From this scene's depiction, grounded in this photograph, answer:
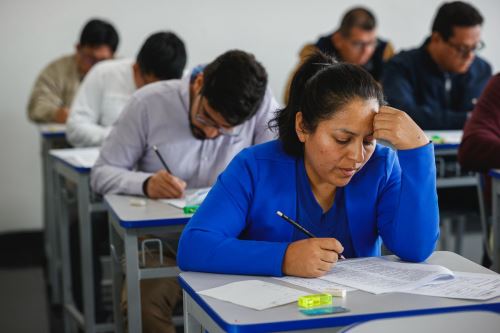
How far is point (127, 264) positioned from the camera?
2291 mm

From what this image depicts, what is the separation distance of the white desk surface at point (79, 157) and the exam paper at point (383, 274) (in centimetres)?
158

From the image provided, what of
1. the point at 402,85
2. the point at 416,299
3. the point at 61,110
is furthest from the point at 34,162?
the point at 416,299

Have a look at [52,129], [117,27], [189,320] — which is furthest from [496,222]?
[117,27]

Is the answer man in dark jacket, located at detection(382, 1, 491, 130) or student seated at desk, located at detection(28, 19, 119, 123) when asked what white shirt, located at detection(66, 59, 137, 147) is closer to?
student seated at desk, located at detection(28, 19, 119, 123)

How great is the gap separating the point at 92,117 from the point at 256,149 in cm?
253

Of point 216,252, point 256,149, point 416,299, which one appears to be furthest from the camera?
point 256,149

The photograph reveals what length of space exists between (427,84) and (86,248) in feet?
7.45

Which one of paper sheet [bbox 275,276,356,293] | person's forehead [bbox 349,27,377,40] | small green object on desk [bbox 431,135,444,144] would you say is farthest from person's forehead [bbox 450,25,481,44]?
paper sheet [bbox 275,276,356,293]

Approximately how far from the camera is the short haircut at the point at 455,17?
166 inches

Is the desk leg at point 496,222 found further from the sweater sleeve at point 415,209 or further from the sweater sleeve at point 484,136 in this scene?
the sweater sleeve at point 415,209

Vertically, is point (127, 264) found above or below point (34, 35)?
below

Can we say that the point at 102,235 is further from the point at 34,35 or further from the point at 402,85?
the point at 34,35

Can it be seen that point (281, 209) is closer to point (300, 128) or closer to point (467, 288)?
point (300, 128)

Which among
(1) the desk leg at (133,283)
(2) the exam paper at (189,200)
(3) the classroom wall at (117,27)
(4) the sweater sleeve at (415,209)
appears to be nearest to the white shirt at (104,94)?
(3) the classroom wall at (117,27)
